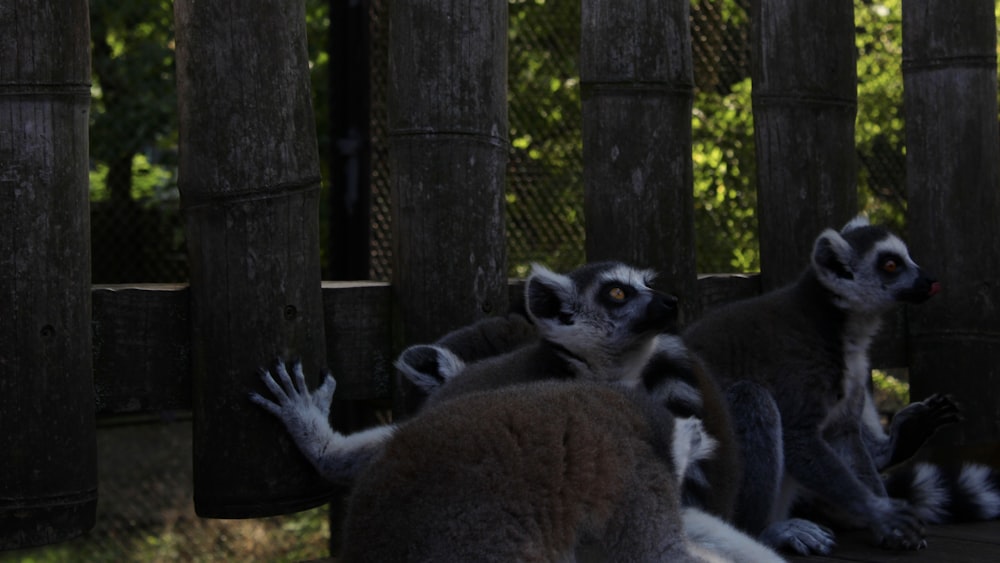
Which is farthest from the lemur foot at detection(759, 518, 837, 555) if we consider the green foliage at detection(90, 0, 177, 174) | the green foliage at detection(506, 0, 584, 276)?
the green foliage at detection(90, 0, 177, 174)

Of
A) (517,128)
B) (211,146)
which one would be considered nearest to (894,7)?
(517,128)

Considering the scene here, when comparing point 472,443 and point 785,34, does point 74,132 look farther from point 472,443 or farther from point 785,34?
point 785,34

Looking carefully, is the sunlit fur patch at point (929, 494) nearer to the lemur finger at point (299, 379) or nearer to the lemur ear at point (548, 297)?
the lemur ear at point (548, 297)

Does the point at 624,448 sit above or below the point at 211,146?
below

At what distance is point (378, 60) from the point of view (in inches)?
210

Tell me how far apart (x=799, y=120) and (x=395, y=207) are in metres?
1.55

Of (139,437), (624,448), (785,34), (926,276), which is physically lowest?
(139,437)

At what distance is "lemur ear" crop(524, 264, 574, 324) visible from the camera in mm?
3893

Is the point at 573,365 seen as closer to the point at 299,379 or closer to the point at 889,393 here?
the point at 299,379

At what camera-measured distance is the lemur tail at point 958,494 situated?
398cm

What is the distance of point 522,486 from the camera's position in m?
2.66

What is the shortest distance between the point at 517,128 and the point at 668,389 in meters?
2.58

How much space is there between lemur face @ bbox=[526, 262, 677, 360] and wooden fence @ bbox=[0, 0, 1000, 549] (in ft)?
0.60

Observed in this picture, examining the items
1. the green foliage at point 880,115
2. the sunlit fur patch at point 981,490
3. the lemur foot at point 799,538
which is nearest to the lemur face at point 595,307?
the lemur foot at point 799,538
